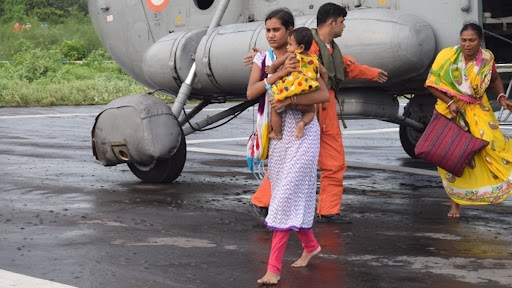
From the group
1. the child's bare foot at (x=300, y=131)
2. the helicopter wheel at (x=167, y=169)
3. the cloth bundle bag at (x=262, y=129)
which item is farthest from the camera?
the helicopter wheel at (x=167, y=169)

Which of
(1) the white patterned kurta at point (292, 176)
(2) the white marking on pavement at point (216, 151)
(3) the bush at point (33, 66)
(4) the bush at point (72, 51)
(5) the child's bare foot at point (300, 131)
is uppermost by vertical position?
(5) the child's bare foot at point (300, 131)

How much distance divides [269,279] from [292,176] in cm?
61

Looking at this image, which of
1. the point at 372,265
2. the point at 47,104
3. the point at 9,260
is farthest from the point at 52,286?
the point at 47,104

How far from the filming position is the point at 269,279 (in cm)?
605

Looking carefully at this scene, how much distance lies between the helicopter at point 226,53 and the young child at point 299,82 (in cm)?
252

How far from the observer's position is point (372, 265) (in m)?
6.56

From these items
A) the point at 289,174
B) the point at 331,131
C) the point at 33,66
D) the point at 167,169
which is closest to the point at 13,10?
the point at 33,66

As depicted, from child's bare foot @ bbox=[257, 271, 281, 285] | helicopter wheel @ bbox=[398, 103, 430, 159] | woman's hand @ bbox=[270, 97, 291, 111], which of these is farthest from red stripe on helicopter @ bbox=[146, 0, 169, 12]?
child's bare foot @ bbox=[257, 271, 281, 285]

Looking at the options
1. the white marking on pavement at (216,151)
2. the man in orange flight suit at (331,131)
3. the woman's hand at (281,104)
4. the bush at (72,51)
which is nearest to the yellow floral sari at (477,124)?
the man in orange flight suit at (331,131)

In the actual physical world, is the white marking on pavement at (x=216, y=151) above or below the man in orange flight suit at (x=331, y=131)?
below

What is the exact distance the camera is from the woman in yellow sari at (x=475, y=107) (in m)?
8.27

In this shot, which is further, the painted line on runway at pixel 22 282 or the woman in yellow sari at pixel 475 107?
the woman in yellow sari at pixel 475 107

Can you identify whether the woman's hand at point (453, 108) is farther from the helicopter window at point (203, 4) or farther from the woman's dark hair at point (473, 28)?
the helicopter window at point (203, 4)

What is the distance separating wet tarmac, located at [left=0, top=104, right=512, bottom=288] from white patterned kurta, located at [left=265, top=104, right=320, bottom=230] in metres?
0.34
